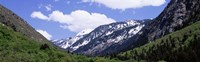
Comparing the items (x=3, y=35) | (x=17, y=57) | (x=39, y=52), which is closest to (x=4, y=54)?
(x=17, y=57)

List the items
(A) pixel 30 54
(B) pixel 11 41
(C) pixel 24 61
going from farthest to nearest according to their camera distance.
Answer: (B) pixel 11 41 < (A) pixel 30 54 < (C) pixel 24 61

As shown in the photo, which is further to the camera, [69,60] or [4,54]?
[69,60]

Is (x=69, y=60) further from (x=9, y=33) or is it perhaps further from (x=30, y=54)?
(x=9, y=33)

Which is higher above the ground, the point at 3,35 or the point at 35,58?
the point at 3,35

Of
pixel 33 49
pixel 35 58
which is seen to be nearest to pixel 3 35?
pixel 33 49

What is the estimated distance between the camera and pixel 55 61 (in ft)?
309

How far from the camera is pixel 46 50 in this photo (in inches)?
4203

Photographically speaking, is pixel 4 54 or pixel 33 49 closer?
pixel 4 54

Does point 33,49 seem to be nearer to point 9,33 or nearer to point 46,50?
point 46,50

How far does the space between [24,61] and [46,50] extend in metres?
17.5

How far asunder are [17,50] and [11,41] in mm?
6817

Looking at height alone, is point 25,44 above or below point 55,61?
above

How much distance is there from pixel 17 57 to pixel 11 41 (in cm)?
1534

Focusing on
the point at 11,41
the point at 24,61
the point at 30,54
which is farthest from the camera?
the point at 11,41
